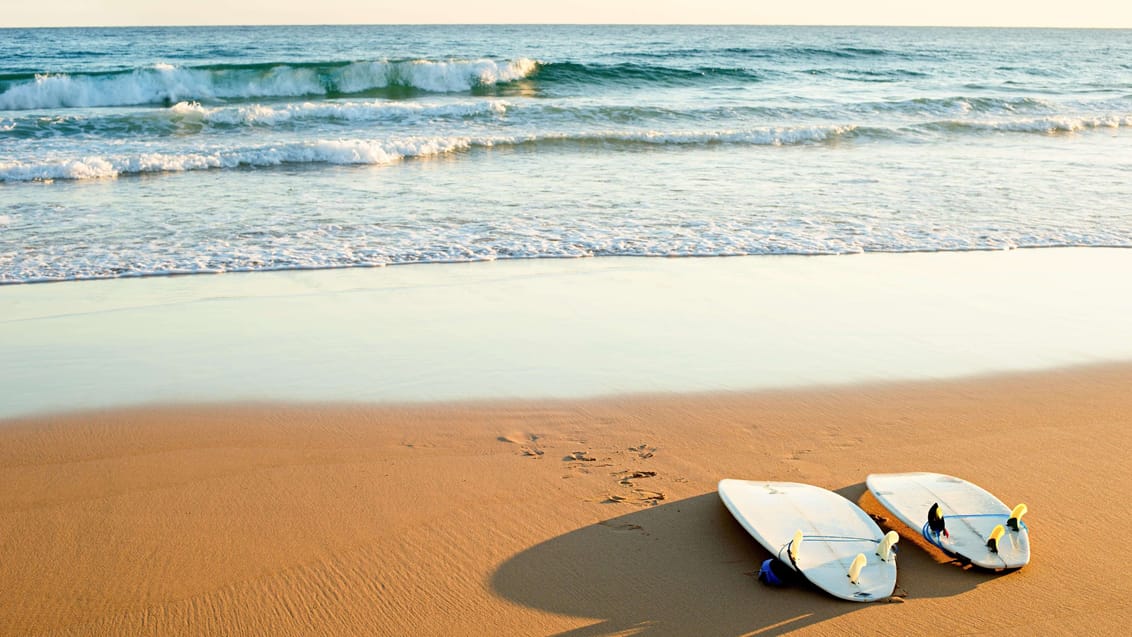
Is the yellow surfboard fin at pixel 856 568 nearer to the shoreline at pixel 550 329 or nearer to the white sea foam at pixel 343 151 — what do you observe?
the shoreline at pixel 550 329

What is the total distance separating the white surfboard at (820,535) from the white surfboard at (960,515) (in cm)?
20

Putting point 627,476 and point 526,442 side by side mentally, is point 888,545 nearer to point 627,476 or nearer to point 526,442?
point 627,476

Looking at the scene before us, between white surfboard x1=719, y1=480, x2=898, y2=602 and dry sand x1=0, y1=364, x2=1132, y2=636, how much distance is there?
0.09 metres

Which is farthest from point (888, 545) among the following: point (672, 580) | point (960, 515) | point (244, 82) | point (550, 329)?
point (244, 82)

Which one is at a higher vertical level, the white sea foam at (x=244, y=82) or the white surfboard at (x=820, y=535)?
the white sea foam at (x=244, y=82)

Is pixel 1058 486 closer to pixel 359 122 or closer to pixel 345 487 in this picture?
pixel 345 487

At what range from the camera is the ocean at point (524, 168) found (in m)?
9.55

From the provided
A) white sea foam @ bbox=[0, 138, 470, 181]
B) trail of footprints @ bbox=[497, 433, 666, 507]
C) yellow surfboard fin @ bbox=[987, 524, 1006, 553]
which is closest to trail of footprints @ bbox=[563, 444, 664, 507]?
trail of footprints @ bbox=[497, 433, 666, 507]

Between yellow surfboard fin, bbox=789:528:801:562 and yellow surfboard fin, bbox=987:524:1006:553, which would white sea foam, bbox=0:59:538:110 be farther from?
yellow surfboard fin, bbox=987:524:1006:553

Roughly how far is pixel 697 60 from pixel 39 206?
29.4 meters

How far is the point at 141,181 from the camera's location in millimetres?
13578

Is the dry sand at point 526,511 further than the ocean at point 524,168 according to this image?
No

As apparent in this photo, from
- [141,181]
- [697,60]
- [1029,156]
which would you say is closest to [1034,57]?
[697,60]

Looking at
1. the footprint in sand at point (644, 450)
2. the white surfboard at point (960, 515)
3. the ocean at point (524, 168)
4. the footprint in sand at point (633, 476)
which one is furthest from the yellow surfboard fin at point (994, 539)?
the ocean at point (524, 168)
